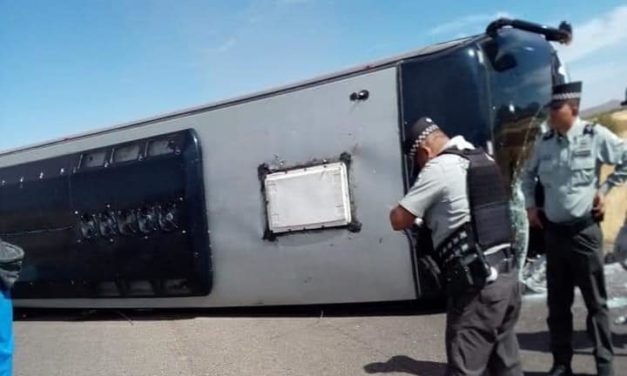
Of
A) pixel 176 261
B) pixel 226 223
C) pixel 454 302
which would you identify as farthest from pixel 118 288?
pixel 454 302

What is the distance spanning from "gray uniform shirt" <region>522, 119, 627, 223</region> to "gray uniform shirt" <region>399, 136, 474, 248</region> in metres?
1.21

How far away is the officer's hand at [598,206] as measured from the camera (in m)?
3.85

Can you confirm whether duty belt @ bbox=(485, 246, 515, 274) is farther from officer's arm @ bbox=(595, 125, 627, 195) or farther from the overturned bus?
the overturned bus

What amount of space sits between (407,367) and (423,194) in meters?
2.14

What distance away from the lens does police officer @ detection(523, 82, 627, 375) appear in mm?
3850

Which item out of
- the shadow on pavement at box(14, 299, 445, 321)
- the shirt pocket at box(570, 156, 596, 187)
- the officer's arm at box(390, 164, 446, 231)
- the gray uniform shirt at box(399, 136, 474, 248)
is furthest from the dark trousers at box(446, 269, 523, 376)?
the shadow on pavement at box(14, 299, 445, 321)

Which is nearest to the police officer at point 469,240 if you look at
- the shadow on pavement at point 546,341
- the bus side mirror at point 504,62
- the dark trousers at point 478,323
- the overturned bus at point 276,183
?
the dark trousers at point 478,323

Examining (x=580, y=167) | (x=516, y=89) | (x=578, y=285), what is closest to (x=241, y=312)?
(x=516, y=89)

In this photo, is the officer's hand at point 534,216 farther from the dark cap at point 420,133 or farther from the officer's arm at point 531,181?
the dark cap at point 420,133

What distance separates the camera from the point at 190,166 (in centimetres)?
687

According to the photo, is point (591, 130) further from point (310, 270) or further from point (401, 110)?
point (310, 270)

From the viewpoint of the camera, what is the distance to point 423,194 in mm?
3025

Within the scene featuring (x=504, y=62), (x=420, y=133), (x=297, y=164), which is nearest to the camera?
(x=420, y=133)

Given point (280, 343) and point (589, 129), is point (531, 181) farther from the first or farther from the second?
point (280, 343)
